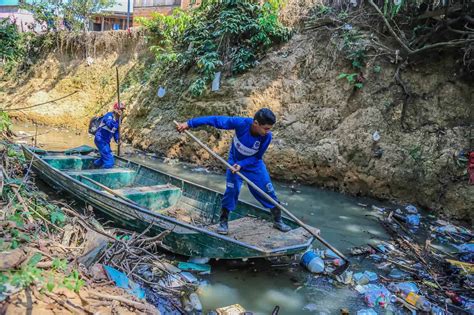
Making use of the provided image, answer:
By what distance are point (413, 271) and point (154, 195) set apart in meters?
3.50

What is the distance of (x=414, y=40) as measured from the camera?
7246 mm

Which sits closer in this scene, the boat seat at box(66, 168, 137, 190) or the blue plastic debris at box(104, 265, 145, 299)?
the blue plastic debris at box(104, 265, 145, 299)

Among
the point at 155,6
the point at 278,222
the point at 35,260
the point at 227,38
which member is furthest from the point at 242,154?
the point at 155,6

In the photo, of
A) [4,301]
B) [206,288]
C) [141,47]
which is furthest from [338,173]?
[141,47]

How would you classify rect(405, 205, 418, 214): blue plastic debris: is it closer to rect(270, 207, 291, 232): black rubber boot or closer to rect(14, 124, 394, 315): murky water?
rect(14, 124, 394, 315): murky water

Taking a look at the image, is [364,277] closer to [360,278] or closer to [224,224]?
[360,278]

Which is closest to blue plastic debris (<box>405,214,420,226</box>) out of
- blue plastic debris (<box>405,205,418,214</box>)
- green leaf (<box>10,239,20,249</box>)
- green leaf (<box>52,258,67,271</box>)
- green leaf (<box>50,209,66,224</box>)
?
blue plastic debris (<box>405,205,418,214</box>)

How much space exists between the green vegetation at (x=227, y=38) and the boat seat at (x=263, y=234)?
18.3 feet

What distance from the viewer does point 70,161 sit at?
6.37 metres

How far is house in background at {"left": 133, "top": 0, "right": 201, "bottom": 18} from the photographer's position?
51.1ft

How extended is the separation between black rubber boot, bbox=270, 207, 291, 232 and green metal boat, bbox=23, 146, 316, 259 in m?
0.07

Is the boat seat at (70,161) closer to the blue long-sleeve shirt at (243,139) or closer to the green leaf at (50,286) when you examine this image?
the blue long-sleeve shirt at (243,139)

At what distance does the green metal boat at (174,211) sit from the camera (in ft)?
12.1

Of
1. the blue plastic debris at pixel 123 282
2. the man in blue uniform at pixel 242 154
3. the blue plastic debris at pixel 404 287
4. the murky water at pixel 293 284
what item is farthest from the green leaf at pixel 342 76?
the blue plastic debris at pixel 123 282
